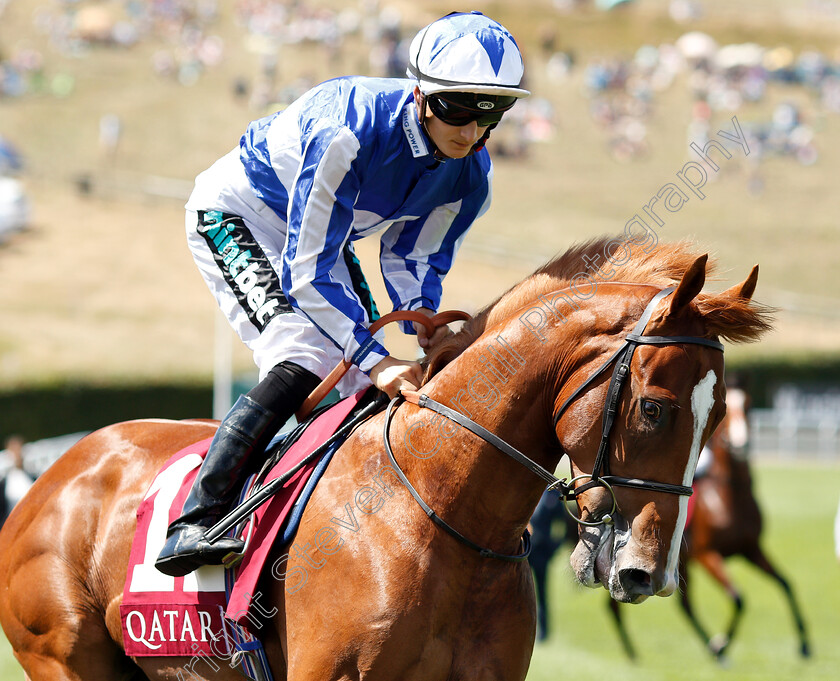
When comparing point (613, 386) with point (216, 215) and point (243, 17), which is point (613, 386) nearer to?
point (216, 215)

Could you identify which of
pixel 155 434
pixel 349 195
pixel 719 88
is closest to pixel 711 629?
pixel 155 434

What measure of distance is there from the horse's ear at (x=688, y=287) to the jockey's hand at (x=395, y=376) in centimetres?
76

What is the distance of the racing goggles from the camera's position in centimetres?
281

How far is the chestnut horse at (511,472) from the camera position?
244 centimetres

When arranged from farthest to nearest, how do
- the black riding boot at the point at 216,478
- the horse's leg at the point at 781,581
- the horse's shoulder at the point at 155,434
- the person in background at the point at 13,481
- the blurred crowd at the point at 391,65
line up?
the blurred crowd at the point at 391,65 < the person in background at the point at 13,481 < the horse's leg at the point at 781,581 < the horse's shoulder at the point at 155,434 < the black riding boot at the point at 216,478

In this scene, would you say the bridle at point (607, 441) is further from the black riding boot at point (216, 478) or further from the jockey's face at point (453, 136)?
the jockey's face at point (453, 136)

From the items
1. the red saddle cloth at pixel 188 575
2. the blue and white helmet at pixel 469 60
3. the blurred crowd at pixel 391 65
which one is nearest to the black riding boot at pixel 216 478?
the red saddle cloth at pixel 188 575

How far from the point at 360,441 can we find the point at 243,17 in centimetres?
4422

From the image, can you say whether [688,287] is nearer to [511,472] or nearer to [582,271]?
[582,271]

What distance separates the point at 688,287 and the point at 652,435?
1.20 ft

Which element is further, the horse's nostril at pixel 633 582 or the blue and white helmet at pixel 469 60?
the blue and white helmet at pixel 469 60

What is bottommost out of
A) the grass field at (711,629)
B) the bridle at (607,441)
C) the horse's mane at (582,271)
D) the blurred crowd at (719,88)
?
the grass field at (711,629)

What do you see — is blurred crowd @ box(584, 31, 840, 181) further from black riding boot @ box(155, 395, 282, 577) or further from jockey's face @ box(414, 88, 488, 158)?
→ black riding boot @ box(155, 395, 282, 577)

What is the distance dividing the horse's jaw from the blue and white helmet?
121cm
